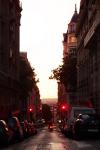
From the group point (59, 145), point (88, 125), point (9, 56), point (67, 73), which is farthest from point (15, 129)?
point (67, 73)

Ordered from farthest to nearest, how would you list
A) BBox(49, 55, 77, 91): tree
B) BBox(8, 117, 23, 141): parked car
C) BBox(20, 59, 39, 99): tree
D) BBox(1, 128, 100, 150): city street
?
BBox(49, 55, 77, 91): tree < BBox(20, 59, 39, 99): tree < BBox(8, 117, 23, 141): parked car < BBox(1, 128, 100, 150): city street

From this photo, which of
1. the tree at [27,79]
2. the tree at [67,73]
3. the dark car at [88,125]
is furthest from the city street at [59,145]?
the tree at [67,73]

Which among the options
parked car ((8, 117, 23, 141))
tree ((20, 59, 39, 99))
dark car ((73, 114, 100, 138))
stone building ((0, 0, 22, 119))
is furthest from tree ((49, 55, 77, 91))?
dark car ((73, 114, 100, 138))

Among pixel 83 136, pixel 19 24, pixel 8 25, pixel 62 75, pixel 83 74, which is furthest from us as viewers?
pixel 62 75

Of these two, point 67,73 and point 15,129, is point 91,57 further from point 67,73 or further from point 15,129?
point 15,129

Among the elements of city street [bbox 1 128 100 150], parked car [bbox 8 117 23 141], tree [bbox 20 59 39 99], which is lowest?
city street [bbox 1 128 100 150]

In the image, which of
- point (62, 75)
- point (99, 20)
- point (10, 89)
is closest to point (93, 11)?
point (99, 20)

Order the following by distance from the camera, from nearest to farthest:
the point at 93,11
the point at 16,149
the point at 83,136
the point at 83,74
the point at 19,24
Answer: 1. the point at 16,149
2. the point at 83,136
3. the point at 93,11
4. the point at 83,74
5. the point at 19,24

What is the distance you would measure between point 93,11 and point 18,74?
2505cm

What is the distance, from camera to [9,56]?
79.2 meters

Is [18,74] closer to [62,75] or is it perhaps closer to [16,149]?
[62,75]

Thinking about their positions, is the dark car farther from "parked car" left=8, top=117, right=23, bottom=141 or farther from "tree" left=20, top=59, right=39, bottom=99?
"tree" left=20, top=59, right=39, bottom=99

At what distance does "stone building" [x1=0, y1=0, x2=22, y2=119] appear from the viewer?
74250 millimetres

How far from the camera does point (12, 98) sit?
8344 cm
